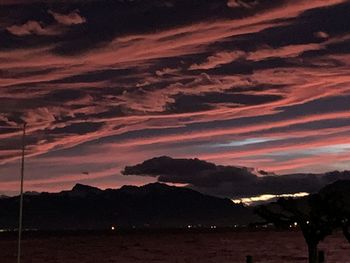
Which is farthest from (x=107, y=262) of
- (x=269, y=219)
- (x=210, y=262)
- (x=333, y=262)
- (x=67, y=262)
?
(x=269, y=219)

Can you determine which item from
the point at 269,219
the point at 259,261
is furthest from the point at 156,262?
Answer: the point at 269,219

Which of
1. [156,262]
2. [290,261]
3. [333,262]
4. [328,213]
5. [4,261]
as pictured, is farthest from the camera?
[4,261]

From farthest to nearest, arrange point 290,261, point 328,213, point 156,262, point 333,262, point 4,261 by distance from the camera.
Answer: point 4,261, point 156,262, point 290,261, point 333,262, point 328,213

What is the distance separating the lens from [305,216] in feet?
73.0

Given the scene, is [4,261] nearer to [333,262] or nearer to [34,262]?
[34,262]

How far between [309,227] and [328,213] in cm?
111

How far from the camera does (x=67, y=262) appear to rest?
299 ft

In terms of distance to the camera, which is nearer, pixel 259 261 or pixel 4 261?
pixel 259 261

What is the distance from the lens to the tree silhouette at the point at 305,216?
22047mm

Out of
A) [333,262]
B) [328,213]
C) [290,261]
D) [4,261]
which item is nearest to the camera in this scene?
[328,213]

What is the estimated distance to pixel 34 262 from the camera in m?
91.4

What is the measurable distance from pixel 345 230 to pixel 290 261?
58.5m

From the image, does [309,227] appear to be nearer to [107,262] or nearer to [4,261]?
[107,262]

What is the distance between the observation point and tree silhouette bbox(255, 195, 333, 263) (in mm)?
22047
